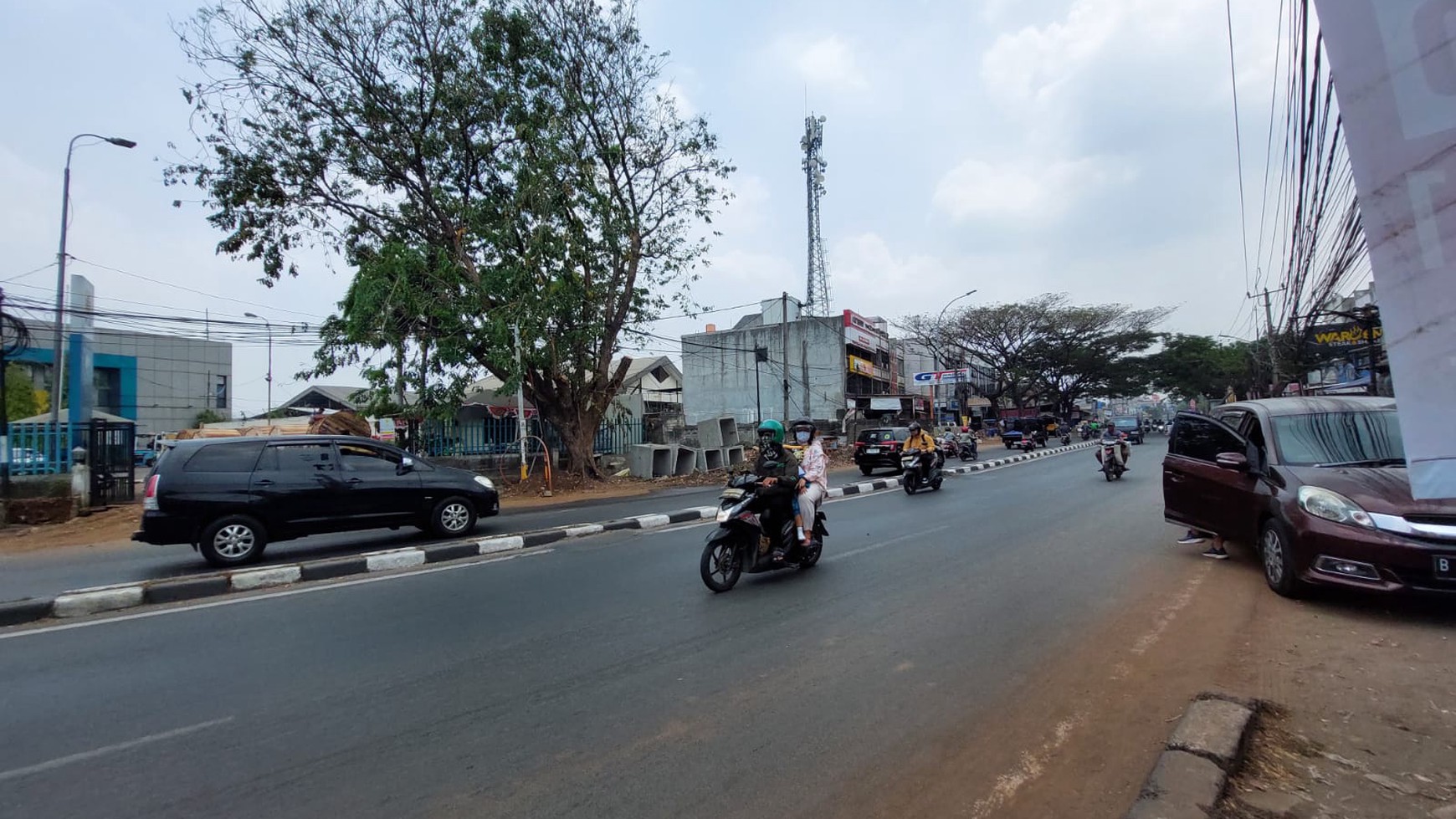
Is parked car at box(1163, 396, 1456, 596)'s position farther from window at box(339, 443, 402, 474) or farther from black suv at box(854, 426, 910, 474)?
black suv at box(854, 426, 910, 474)

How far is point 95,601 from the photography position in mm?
6203

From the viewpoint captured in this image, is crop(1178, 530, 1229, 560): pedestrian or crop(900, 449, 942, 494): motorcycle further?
crop(900, 449, 942, 494): motorcycle

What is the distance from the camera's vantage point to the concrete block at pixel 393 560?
25.6ft

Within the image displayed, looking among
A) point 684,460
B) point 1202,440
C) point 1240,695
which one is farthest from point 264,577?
point 684,460

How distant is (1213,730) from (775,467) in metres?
3.88

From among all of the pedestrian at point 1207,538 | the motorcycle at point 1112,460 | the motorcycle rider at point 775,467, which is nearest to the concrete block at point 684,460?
the motorcycle at point 1112,460

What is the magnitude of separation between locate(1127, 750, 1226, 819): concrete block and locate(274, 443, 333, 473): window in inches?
353

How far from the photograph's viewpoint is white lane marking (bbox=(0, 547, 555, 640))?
5629 millimetres

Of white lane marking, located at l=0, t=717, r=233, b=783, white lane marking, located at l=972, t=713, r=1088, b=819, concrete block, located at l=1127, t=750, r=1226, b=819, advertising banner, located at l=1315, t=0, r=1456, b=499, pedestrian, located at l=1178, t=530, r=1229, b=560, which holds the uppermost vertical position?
advertising banner, located at l=1315, t=0, r=1456, b=499

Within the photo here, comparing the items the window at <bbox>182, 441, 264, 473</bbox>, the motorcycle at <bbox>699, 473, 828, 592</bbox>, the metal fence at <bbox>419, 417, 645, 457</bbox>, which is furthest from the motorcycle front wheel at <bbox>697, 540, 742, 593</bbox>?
the metal fence at <bbox>419, 417, 645, 457</bbox>

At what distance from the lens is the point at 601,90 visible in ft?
58.3

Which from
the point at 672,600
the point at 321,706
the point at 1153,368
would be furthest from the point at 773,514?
the point at 1153,368

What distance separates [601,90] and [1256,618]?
17325 mm

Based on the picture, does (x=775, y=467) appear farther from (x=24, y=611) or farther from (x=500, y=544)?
(x=24, y=611)
